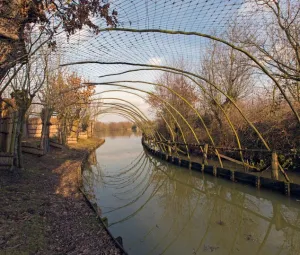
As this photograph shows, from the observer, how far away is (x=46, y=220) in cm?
446

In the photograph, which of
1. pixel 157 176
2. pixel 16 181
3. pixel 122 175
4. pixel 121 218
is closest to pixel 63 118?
pixel 122 175

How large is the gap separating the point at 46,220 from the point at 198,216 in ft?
10.8

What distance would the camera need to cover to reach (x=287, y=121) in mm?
10594

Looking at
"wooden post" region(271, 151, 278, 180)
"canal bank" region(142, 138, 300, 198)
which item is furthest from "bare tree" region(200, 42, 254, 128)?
"wooden post" region(271, 151, 278, 180)

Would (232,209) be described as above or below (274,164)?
below

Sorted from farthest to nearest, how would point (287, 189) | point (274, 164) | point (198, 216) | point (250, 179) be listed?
point (250, 179), point (274, 164), point (287, 189), point (198, 216)

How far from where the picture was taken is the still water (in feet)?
14.4

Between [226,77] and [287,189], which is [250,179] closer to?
[287,189]

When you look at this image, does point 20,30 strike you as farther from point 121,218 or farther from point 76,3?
point 121,218

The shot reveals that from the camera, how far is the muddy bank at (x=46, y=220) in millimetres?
3529

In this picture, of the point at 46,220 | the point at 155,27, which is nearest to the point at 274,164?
the point at 155,27

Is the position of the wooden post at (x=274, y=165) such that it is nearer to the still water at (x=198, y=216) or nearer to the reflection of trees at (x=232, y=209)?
the still water at (x=198, y=216)

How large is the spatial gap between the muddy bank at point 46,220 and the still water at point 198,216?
2.19 feet

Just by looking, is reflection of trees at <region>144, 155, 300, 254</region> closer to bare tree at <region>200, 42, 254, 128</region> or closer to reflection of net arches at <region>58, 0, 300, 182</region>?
reflection of net arches at <region>58, 0, 300, 182</region>
